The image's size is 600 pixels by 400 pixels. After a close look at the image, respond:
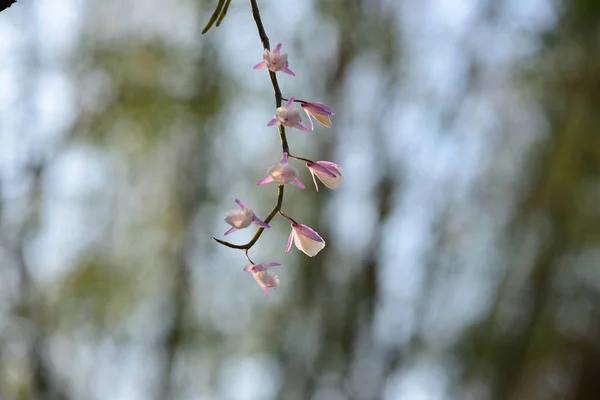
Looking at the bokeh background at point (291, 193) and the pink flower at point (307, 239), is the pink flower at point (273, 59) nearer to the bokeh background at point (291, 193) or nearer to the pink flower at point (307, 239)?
the pink flower at point (307, 239)

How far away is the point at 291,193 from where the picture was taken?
2459mm

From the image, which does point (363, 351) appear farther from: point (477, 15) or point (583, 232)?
point (477, 15)

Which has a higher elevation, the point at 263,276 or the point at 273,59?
the point at 273,59

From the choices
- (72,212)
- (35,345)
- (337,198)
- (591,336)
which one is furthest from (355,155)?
(591,336)

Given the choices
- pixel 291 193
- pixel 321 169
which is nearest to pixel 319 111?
pixel 321 169

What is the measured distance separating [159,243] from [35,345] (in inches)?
23.0

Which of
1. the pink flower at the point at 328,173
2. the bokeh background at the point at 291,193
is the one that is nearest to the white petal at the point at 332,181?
the pink flower at the point at 328,173

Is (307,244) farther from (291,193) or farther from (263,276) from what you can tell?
(291,193)

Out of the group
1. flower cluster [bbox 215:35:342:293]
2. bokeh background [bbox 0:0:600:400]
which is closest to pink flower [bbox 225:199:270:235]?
flower cluster [bbox 215:35:342:293]

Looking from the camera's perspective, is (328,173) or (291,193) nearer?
(328,173)

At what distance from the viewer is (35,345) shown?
6.55 feet

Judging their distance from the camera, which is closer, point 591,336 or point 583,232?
point 583,232

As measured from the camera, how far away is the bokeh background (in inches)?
87.5

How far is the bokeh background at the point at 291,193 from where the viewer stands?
2.22 metres
